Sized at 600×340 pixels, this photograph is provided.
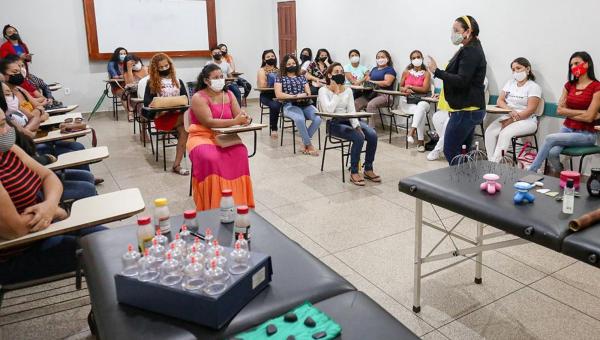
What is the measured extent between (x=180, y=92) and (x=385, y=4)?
12.3 ft

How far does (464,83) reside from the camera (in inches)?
147

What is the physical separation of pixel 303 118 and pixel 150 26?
5.19 metres

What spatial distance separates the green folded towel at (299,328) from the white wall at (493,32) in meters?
4.50

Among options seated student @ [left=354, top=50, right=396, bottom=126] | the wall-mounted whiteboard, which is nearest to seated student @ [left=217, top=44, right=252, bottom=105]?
the wall-mounted whiteboard

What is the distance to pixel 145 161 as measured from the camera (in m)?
5.70

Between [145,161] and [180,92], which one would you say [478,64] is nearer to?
[180,92]

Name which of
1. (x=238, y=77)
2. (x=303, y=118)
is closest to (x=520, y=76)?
(x=303, y=118)

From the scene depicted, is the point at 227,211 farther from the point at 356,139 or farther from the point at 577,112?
the point at 577,112

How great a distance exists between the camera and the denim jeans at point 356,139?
475 cm

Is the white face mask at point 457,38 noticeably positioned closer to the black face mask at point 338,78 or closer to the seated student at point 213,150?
the black face mask at point 338,78

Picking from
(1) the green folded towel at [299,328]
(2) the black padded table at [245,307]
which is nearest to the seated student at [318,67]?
(2) the black padded table at [245,307]

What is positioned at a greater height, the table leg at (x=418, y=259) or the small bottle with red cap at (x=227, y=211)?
the small bottle with red cap at (x=227, y=211)

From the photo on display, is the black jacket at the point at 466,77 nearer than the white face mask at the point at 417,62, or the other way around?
the black jacket at the point at 466,77

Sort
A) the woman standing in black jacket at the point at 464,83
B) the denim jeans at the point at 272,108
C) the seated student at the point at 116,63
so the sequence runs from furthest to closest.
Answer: the seated student at the point at 116,63
the denim jeans at the point at 272,108
the woman standing in black jacket at the point at 464,83
